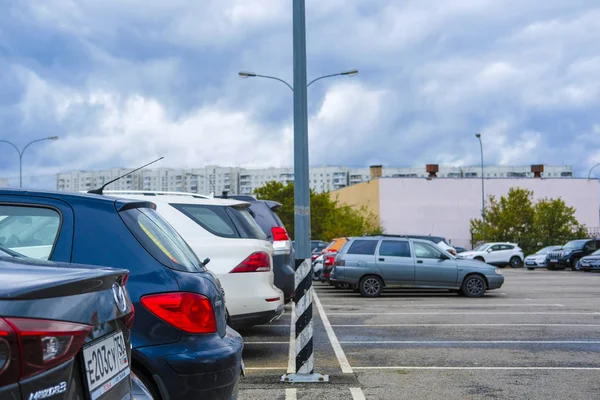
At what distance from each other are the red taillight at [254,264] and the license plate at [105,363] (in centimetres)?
554

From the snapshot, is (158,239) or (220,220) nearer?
(158,239)

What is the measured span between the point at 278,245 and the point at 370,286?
7.91 m

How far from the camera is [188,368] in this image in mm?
4262

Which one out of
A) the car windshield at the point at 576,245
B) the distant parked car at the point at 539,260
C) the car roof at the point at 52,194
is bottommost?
the distant parked car at the point at 539,260

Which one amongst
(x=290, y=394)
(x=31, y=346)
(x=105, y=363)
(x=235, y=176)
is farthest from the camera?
(x=235, y=176)

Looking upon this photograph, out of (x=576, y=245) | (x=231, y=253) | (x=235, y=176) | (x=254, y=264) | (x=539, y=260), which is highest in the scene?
(x=235, y=176)

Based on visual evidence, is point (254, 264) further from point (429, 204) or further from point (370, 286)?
point (429, 204)

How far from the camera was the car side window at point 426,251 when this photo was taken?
19.0 m

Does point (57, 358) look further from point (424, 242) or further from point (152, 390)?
point (424, 242)

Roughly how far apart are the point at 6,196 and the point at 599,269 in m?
34.3

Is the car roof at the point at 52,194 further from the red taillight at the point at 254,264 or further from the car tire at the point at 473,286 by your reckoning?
the car tire at the point at 473,286

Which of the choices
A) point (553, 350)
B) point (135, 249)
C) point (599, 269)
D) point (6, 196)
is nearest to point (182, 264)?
point (135, 249)

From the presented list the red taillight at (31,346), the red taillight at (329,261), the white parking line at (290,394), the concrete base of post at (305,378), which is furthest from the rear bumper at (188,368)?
the red taillight at (329,261)

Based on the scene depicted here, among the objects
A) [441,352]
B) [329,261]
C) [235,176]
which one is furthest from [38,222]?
[235,176]
